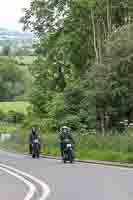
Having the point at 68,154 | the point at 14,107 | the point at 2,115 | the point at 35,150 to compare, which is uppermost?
the point at 68,154

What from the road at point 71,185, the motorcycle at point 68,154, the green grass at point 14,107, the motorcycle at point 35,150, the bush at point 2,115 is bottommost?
the bush at point 2,115

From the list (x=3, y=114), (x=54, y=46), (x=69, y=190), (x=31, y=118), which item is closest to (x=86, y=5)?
(x=54, y=46)

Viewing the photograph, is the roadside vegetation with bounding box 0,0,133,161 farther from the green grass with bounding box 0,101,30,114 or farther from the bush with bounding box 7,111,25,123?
the green grass with bounding box 0,101,30,114

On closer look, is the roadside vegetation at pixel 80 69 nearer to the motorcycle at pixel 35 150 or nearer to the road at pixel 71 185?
the motorcycle at pixel 35 150

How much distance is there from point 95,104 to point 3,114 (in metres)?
66.6

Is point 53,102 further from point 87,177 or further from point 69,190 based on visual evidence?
point 69,190

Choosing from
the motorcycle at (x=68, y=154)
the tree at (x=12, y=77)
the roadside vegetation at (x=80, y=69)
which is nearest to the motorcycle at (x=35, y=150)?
the roadside vegetation at (x=80, y=69)

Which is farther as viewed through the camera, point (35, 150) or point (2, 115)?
point (2, 115)

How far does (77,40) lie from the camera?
58562 millimetres

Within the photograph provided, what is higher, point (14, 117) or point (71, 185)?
point (71, 185)

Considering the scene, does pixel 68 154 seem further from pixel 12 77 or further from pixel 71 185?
pixel 12 77

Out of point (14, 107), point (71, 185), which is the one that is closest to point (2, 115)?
point (14, 107)

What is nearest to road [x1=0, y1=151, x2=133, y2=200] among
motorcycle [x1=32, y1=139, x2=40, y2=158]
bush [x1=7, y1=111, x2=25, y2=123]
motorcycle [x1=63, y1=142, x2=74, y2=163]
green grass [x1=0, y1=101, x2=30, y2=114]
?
motorcycle [x1=63, y1=142, x2=74, y2=163]

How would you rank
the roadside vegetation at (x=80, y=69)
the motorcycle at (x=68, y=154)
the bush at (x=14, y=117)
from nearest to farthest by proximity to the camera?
1. the motorcycle at (x=68, y=154)
2. the roadside vegetation at (x=80, y=69)
3. the bush at (x=14, y=117)
